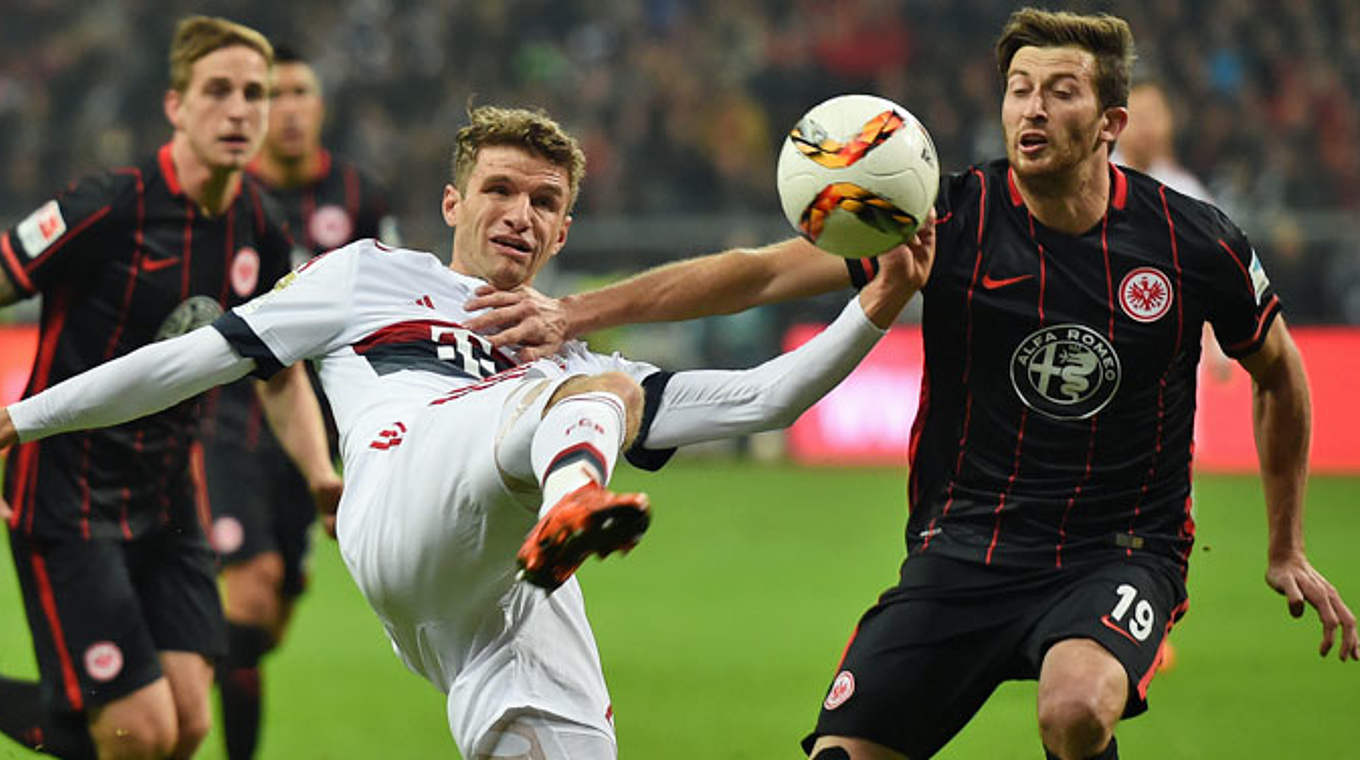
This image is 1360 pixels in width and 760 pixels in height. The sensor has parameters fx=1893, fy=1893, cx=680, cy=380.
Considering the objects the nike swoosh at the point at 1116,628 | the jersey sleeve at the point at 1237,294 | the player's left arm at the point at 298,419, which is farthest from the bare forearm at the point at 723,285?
the player's left arm at the point at 298,419

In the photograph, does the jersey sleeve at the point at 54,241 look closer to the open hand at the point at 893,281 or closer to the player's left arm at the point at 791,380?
the player's left arm at the point at 791,380

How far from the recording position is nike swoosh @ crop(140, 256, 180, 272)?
577 centimetres

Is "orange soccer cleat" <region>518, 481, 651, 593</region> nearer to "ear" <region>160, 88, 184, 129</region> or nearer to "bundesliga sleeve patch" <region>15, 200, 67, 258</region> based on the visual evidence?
"bundesliga sleeve patch" <region>15, 200, 67, 258</region>

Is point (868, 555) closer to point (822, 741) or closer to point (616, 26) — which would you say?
point (822, 741)

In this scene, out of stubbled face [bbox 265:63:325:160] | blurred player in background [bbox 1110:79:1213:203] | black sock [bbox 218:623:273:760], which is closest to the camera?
black sock [bbox 218:623:273:760]

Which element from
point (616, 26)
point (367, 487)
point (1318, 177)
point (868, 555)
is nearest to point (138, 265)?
point (367, 487)

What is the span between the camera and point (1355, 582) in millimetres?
10141

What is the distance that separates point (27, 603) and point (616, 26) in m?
16.1

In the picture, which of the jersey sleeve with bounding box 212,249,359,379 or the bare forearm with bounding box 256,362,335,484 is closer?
the jersey sleeve with bounding box 212,249,359,379

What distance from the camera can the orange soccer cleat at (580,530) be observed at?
3402 millimetres

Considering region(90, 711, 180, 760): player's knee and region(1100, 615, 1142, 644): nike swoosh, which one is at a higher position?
region(1100, 615, 1142, 644): nike swoosh

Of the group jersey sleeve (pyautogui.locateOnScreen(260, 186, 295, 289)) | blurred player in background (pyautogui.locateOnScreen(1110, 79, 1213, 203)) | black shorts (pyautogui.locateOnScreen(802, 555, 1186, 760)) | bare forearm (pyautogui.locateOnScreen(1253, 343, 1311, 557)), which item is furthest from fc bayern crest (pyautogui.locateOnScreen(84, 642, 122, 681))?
blurred player in background (pyautogui.locateOnScreen(1110, 79, 1213, 203))

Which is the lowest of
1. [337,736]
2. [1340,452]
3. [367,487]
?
[1340,452]

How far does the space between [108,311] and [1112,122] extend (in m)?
3.01
